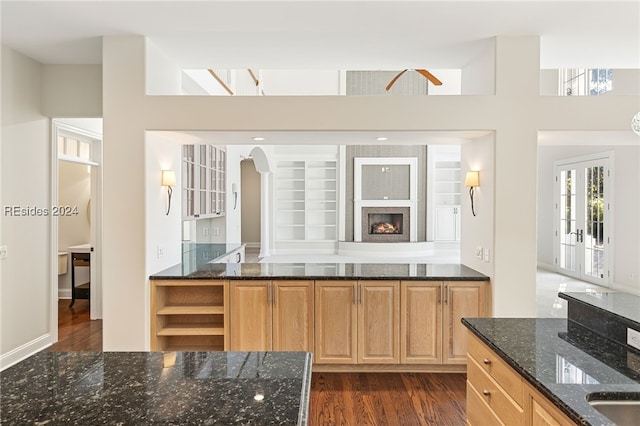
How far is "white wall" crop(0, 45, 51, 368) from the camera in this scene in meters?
3.90

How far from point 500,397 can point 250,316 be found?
2324 millimetres

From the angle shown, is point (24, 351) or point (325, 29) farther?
point (24, 351)

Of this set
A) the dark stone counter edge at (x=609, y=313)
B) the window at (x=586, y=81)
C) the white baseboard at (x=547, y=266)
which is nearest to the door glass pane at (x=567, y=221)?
the white baseboard at (x=547, y=266)

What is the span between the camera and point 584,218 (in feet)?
27.3

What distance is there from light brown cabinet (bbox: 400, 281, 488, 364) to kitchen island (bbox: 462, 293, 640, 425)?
130 cm

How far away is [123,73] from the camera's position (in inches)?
139

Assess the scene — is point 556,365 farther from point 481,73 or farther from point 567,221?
point 567,221

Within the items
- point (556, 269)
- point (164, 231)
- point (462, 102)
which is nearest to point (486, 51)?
point (462, 102)

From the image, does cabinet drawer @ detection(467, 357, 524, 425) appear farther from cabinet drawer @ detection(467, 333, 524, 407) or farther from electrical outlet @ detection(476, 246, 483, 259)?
electrical outlet @ detection(476, 246, 483, 259)

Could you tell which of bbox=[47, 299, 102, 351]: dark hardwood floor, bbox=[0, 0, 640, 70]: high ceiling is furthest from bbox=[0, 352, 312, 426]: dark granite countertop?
bbox=[47, 299, 102, 351]: dark hardwood floor

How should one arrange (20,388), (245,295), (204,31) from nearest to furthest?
(20,388), (204,31), (245,295)

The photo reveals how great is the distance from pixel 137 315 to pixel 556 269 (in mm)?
8992

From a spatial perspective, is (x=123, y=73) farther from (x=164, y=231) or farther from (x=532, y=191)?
(x=532, y=191)

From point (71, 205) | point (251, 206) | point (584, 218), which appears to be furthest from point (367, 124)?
point (251, 206)
